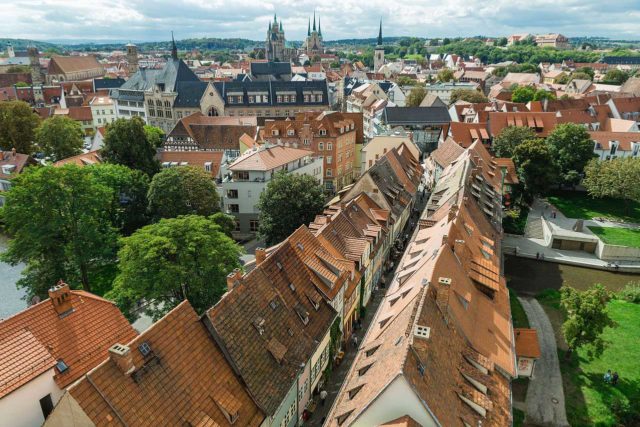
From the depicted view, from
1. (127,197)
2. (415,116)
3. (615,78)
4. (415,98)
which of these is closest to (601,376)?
(127,197)

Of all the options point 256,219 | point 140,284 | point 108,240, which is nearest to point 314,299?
point 140,284

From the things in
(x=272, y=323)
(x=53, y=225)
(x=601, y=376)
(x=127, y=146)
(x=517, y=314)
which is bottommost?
(x=601, y=376)

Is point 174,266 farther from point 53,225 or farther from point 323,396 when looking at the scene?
point 53,225

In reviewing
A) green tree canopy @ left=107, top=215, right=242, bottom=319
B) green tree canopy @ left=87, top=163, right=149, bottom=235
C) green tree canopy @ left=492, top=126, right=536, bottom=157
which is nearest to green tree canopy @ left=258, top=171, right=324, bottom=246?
green tree canopy @ left=107, top=215, right=242, bottom=319

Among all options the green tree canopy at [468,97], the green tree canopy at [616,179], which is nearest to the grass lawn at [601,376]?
the green tree canopy at [616,179]

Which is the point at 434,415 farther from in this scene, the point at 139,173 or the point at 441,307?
the point at 139,173
